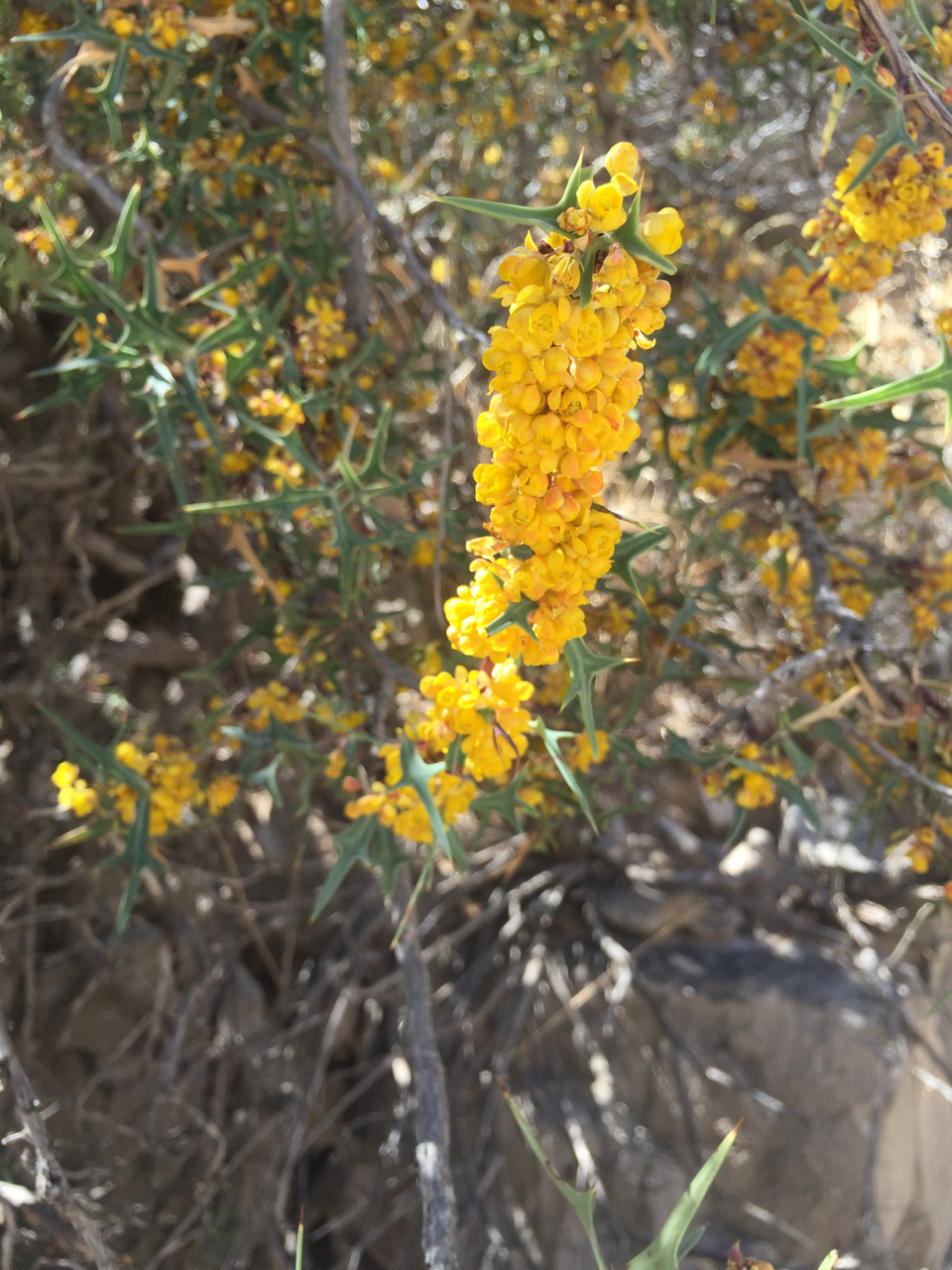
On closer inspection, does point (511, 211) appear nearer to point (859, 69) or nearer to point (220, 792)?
point (859, 69)

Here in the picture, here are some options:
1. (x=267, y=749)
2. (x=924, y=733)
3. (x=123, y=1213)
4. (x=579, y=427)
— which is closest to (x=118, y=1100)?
(x=123, y=1213)

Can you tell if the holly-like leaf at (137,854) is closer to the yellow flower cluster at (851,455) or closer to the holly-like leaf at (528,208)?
the holly-like leaf at (528,208)

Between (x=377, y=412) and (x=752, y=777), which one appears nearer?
(x=752, y=777)

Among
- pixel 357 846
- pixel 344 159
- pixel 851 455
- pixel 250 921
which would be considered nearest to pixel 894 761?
pixel 851 455

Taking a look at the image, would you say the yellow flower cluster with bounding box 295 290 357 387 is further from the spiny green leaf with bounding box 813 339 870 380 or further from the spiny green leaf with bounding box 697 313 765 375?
the spiny green leaf with bounding box 813 339 870 380

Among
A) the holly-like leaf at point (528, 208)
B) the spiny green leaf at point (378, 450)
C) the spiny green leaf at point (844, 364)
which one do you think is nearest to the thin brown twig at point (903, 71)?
the spiny green leaf at point (844, 364)

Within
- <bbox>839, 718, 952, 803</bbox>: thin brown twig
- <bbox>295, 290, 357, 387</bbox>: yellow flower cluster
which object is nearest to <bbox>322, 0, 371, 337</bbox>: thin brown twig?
<bbox>295, 290, 357, 387</bbox>: yellow flower cluster

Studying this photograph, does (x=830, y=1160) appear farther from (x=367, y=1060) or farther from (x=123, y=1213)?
(x=123, y=1213)

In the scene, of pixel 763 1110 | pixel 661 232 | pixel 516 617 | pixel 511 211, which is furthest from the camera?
pixel 763 1110
